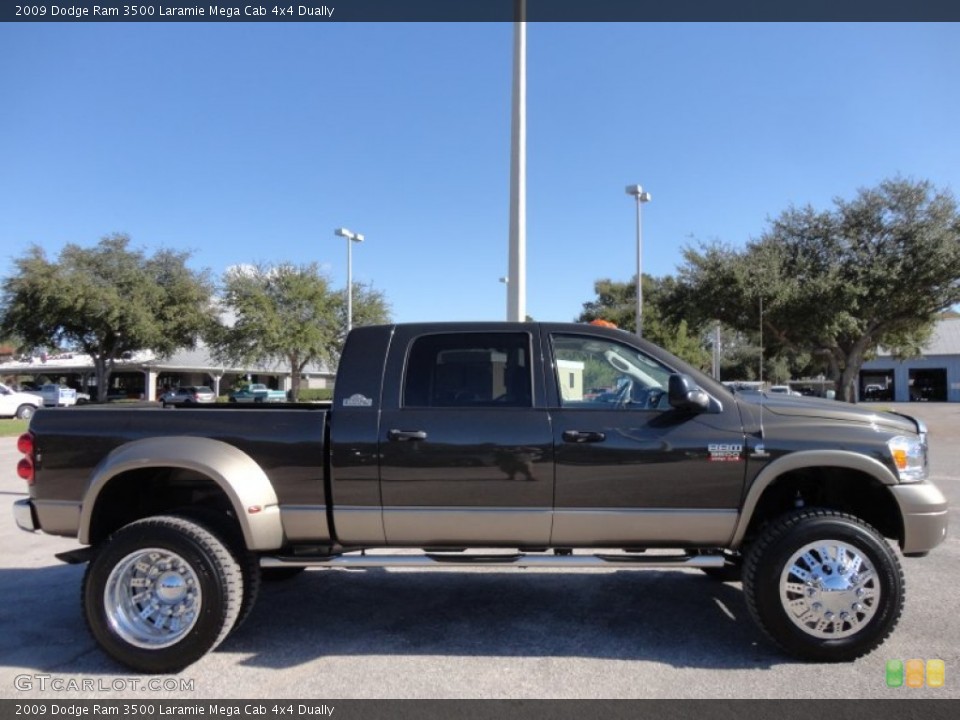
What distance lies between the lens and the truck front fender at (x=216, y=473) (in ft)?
13.2

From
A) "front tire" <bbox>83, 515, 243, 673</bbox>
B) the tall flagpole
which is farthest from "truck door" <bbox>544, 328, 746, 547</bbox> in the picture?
the tall flagpole

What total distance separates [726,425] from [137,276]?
3742 centimetres

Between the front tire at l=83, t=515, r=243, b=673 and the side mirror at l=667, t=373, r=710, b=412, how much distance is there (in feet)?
9.03

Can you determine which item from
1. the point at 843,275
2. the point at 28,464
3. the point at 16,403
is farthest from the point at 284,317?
the point at 28,464

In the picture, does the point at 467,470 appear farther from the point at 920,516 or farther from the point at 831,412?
the point at 920,516

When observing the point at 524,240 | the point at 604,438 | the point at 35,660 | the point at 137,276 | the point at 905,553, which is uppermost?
the point at 137,276

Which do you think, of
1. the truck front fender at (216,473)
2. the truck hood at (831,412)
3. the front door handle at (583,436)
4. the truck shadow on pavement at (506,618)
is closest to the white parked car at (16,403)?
the truck shadow on pavement at (506,618)

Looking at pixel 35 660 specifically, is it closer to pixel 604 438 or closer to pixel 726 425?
pixel 604 438

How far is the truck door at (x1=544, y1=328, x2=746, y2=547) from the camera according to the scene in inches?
161

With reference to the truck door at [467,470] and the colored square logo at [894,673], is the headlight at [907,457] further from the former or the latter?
the truck door at [467,470]

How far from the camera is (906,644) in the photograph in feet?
14.0

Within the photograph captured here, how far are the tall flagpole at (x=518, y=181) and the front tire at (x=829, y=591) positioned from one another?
25.4ft

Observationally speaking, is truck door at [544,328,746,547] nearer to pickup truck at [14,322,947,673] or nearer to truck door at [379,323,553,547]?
pickup truck at [14,322,947,673]
